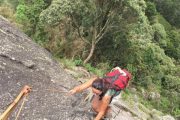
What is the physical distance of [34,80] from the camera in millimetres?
11211

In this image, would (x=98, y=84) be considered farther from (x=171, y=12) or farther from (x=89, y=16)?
(x=171, y=12)

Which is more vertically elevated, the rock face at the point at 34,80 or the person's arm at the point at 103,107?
the person's arm at the point at 103,107

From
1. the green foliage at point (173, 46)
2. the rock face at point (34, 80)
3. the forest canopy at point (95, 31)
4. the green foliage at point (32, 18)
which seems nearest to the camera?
the rock face at point (34, 80)

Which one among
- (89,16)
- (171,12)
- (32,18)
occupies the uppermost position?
(89,16)

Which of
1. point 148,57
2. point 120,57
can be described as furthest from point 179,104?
point 120,57

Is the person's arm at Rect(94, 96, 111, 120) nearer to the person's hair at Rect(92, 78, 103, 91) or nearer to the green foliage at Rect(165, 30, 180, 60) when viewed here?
the person's hair at Rect(92, 78, 103, 91)

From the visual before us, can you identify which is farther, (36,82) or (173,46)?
(173,46)

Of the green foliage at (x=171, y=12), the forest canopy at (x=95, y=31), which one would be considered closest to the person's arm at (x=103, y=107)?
the forest canopy at (x=95, y=31)

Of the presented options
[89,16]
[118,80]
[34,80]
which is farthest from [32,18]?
[118,80]

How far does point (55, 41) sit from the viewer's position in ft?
55.2

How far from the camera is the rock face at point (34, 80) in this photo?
9.80 meters

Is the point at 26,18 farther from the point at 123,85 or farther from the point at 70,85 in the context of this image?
the point at 123,85

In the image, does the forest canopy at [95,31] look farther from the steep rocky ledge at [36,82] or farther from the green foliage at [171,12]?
the green foliage at [171,12]

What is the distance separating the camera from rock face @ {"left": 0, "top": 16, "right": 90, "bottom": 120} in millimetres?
9797
